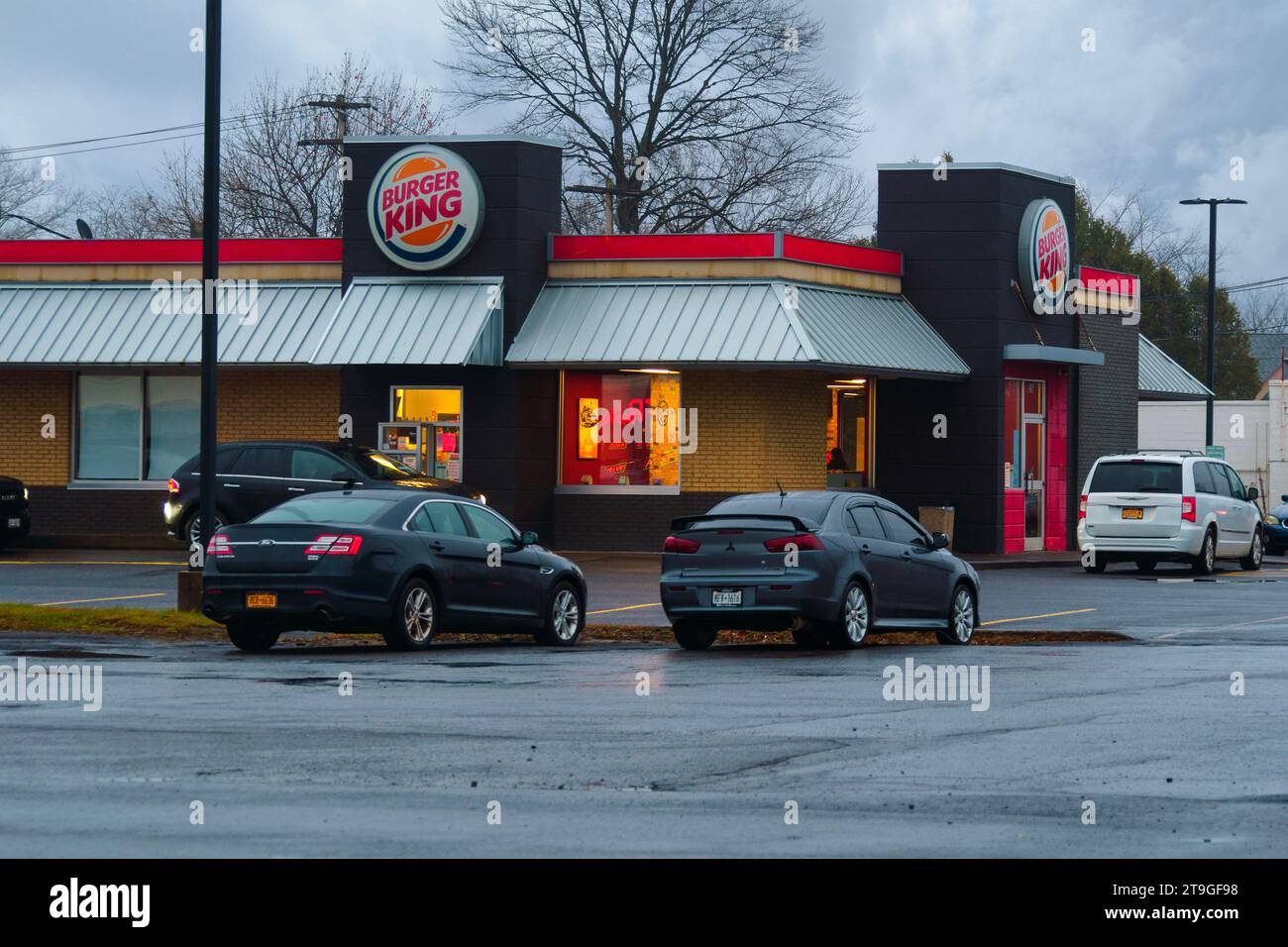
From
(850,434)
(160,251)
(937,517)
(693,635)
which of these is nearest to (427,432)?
(160,251)

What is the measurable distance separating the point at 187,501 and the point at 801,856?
77.1 feet

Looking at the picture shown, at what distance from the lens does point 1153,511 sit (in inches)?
1230

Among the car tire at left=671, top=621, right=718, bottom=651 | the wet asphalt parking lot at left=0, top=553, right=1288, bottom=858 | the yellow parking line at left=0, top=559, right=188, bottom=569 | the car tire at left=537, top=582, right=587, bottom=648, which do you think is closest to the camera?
the wet asphalt parking lot at left=0, top=553, right=1288, bottom=858

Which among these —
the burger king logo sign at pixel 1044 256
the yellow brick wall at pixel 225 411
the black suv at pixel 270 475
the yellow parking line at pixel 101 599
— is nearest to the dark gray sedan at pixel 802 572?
the yellow parking line at pixel 101 599

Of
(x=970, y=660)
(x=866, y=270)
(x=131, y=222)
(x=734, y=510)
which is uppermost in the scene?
(x=131, y=222)

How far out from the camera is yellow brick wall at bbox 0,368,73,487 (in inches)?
1460

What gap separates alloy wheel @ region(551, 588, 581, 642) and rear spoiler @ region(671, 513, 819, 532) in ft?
4.91

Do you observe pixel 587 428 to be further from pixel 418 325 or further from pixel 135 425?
pixel 135 425

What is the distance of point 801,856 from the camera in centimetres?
767

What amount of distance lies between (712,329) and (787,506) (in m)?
14.7

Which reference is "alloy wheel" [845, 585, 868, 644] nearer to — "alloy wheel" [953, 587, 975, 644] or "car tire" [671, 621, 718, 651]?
"car tire" [671, 621, 718, 651]

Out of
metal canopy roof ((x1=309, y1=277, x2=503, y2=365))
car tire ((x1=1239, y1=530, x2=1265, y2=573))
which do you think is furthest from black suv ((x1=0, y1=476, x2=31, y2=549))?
car tire ((x1=1239, y1=530, x2=1265, y2=573))

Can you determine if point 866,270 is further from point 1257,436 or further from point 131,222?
point 131,222
